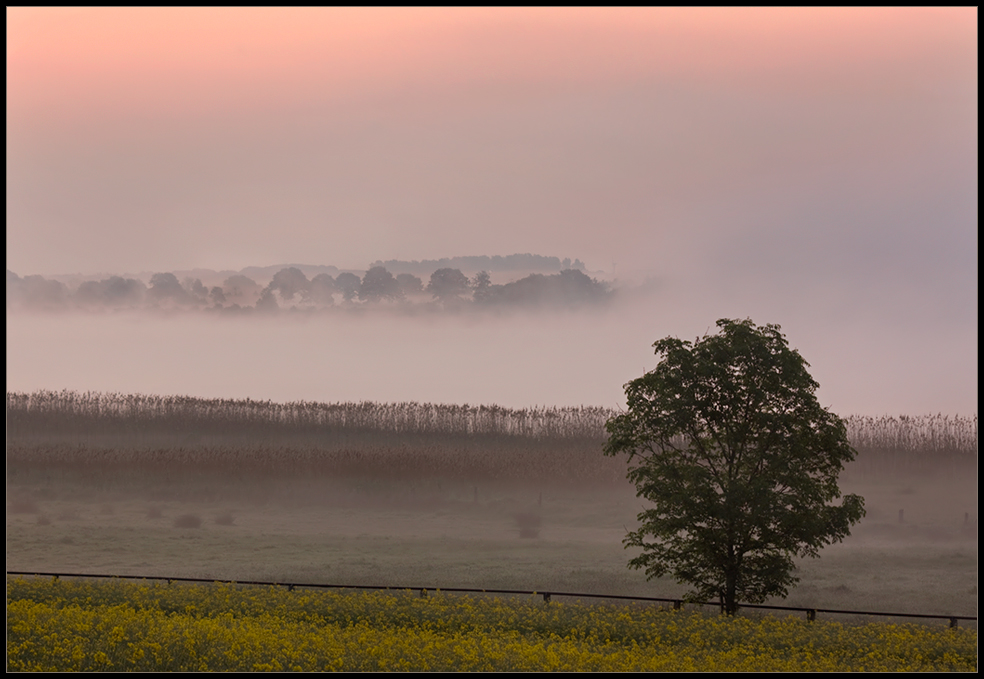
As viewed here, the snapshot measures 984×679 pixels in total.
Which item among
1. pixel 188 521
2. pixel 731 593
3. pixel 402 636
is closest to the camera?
pixel 402 636

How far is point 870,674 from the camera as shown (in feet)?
63.8

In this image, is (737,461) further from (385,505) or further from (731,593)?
(385,505)

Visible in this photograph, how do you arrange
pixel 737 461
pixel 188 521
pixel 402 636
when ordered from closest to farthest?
pixel 402 636, pixel 737 461, pixel 188 521

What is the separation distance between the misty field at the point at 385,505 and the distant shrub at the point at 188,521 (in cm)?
40

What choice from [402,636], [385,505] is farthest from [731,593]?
[385,505]

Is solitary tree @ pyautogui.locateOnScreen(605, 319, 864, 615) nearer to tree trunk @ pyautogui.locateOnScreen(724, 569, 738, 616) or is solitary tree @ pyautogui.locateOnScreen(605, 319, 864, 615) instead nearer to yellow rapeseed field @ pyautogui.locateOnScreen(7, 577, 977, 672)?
tree trunk @ pyautogui.locateOnScreen(724, 569, 738, 616)

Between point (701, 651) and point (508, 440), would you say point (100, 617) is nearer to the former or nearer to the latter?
point (701, 651)

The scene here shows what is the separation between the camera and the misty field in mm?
62188

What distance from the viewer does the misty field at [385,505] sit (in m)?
62.2

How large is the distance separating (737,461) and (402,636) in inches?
592

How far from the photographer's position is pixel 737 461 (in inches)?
1196

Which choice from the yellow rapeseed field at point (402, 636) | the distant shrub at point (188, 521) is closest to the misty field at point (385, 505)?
the distant shrub at point (188, 521)

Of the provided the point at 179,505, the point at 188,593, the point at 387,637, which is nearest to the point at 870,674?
the point at 387,637

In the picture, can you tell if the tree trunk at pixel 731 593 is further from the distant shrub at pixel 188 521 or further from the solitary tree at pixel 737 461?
the distant shrub at pixel 188 521
